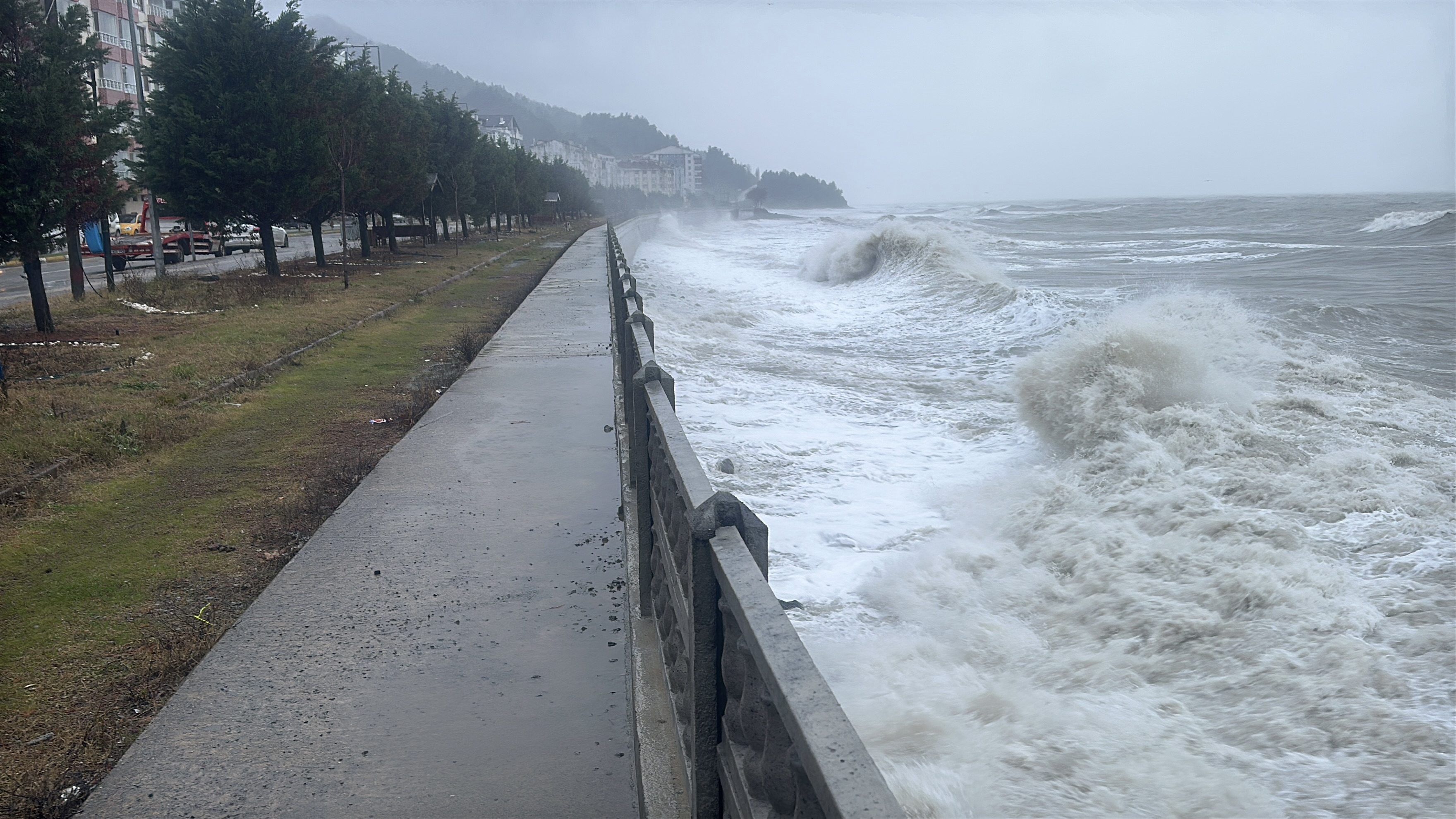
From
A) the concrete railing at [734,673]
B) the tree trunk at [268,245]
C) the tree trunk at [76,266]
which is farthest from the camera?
the tree trunk at [268,245]

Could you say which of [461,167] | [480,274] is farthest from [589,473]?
[461,167]

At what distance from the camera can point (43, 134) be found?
565 inches

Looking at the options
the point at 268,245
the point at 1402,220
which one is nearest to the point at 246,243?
the point at 268,245

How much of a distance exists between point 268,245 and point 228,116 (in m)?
3.33

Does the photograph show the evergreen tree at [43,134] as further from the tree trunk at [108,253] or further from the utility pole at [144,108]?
the utility pole at [144,108]

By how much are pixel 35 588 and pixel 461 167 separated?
42.2 metres

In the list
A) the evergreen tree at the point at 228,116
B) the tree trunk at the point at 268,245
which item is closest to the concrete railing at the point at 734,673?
the evergreen tree at the point at 228,116

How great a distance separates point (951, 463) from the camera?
870 centimetres

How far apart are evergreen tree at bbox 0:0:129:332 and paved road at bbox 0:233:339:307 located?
532 centimetres

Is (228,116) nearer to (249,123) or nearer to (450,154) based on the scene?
A: (249,123)

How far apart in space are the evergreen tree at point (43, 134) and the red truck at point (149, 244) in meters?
17.0

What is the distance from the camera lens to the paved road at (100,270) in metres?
24.2

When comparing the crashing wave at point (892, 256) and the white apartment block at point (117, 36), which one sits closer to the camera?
the crashing wave at point (892, 256)

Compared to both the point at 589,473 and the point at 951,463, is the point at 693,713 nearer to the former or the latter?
the point at 589,473
